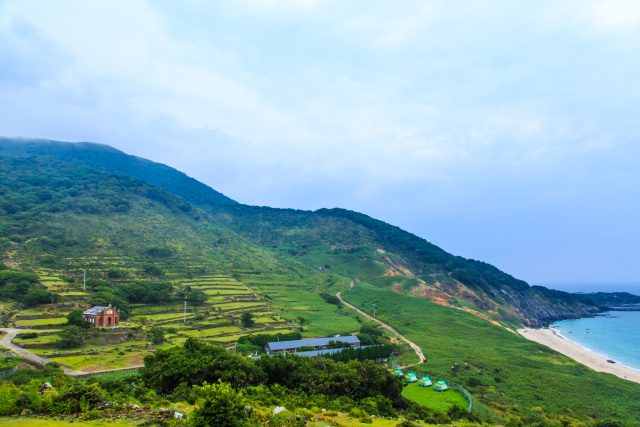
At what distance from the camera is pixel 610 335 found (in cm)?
12000

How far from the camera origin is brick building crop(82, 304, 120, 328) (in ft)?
181

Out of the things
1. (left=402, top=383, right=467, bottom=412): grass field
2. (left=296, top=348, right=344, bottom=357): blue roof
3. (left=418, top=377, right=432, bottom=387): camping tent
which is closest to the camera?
(left=402, top=383, right=467, bottom=412): grass field

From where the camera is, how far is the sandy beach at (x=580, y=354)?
73.8 meters

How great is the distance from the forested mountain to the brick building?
106 feet

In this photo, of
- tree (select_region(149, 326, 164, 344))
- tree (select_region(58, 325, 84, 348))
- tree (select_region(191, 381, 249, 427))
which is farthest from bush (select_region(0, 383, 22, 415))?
tree (select_region(149, 326, 164, 344))

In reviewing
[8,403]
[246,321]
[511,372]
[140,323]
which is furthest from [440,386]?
[140,323]

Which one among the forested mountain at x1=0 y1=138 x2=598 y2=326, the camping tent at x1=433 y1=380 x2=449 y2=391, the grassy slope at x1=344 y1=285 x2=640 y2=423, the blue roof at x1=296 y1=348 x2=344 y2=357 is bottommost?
the grassy slope at x1=344 y1=285 x2=640 y2=423

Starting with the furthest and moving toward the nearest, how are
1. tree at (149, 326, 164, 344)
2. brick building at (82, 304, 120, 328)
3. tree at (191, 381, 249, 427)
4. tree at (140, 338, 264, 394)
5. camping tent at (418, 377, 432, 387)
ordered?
brick building at (82, 304, 120, 328) < tree at (149, 326, 164, 344) < camping tent at (418, 377, 432, 387) < tree at (140, 338, 264, 394) < tree at (191, 381, 249, 427)

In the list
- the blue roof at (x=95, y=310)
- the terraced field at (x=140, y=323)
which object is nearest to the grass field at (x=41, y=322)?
the terraced field at (x=140, y=323)

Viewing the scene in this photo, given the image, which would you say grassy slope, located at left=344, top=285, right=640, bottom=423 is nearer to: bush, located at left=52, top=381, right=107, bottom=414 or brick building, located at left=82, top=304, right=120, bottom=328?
bush, located at left=52, top=381, right=107, bottom=414

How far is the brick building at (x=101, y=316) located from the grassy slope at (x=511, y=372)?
47252 millimetres

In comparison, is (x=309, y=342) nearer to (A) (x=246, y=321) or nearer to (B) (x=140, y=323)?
(A) (x=246, y=321)

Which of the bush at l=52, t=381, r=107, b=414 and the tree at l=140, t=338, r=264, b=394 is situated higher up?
the bush at l=52, t=381, r=107, b=414

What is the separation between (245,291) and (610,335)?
113712 millimetres
